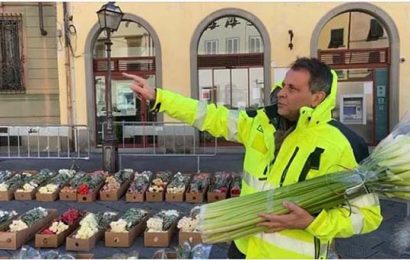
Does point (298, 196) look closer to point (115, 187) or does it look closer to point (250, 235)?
point (250, 235)

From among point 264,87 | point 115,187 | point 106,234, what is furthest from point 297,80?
point 264,87

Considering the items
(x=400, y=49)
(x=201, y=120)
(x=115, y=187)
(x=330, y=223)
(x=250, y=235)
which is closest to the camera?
(x=330, y=223)

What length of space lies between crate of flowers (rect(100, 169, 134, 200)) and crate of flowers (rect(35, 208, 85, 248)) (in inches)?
62.1

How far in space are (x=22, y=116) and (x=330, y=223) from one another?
1364 cm

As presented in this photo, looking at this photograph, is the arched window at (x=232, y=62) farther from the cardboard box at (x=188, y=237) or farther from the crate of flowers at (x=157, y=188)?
the cardboard box at (x=188, y=237)

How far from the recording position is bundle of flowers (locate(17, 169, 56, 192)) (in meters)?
7.17

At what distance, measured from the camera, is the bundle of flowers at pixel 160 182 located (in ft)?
22.9

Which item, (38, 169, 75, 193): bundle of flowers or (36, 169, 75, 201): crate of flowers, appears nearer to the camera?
(36, 169, 75, 201): crate of flowers

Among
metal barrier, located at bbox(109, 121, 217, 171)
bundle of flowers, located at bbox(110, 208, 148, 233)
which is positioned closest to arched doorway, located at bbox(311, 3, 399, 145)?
metal barrier, located at bbox(109, 121, 217, 171)

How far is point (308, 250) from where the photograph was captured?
2.03 meters

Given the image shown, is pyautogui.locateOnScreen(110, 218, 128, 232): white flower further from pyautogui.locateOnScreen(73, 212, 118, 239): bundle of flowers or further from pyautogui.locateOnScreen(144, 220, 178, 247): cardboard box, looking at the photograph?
pyautogui.locateOnScreen(144, 220, 178, 247): cardboard box

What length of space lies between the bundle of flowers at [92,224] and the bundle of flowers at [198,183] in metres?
1.60

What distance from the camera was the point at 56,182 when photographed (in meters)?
7.40

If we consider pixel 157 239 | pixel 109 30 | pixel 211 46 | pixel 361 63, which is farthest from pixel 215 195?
pixel 361 63
